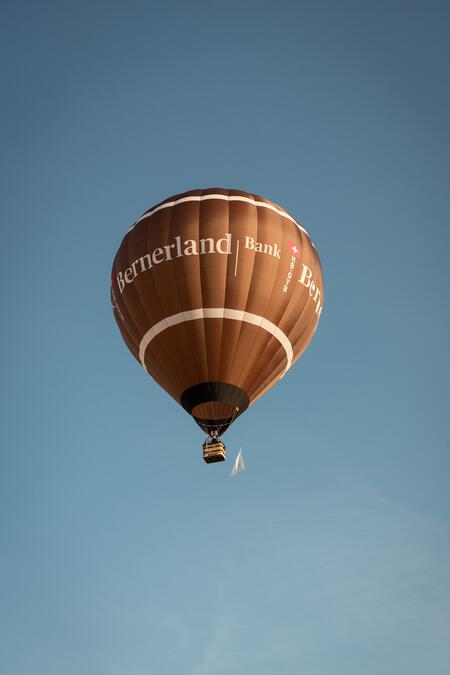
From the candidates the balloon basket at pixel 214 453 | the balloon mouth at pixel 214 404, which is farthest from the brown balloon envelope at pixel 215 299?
the balloon basket at pixel 214 453

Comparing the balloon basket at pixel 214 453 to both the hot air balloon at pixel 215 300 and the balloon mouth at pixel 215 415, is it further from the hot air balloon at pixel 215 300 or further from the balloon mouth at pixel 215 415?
the balloon mouth at pixel 215 415

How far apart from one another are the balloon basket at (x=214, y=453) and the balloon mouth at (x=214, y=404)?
0.51 meters

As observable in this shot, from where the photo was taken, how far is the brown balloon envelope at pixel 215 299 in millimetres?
31500

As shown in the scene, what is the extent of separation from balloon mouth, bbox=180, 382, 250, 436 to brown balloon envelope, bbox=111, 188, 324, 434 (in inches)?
1.1

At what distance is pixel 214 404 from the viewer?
103 feet

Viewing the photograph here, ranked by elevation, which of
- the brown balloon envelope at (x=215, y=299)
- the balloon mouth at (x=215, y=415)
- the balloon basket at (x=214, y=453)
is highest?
the brown balloon envelope at (x=215, y=299)

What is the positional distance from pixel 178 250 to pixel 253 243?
2.10 meters

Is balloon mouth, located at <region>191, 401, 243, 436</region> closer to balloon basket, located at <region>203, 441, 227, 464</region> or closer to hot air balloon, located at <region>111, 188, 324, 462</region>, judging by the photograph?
hot air balloon, located at <region>111, 188, 324, 462</region>

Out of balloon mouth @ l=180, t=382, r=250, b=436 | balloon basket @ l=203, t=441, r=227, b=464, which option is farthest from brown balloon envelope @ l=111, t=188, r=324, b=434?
balloon basket @ l=203, t=441, r=227, b=464

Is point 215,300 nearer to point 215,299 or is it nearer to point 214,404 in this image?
point 215,299

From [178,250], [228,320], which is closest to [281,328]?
[228,320]

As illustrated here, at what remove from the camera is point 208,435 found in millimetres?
31609

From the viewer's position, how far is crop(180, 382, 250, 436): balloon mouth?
1235 inches

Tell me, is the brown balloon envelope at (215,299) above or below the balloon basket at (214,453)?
above
